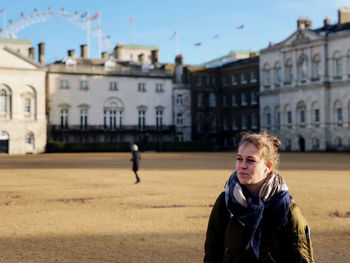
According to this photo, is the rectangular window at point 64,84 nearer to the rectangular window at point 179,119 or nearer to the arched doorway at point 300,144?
the rectangular window at point 179,119

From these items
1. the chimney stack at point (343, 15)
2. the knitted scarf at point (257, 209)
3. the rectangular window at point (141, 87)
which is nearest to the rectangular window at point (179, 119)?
the rectangular window at point (141, 87)

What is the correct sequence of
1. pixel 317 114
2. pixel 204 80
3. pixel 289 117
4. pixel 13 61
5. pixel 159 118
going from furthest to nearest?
1. pixel 204 80
2. pixel 159 118
3. pixel 289 117
4. pixel 317 114
5. pixel 13 61

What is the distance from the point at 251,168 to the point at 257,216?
0.39 metres

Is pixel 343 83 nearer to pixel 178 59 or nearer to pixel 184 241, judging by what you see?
pixel 178 59

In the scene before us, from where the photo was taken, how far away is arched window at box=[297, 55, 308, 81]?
69438 mm

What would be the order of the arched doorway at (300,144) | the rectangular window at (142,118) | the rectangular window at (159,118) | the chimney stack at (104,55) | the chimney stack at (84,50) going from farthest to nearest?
the chimney stack at (104,55) < the chimney stack at (84,50) < the rectangular window at (159,118) < the rectangular window at (142,118) < the arched doorway at (300,144)

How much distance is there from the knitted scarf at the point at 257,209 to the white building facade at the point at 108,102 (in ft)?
226

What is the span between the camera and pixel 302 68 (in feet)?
231

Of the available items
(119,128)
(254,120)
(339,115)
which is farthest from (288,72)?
(119,128)

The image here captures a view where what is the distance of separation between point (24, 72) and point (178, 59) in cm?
2306

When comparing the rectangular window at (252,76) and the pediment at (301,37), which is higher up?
the pediment at (301,37)

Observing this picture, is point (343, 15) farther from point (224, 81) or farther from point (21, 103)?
point (21, 103)

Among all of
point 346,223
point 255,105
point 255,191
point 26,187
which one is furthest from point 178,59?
point 255,191

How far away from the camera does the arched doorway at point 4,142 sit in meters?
67.4
